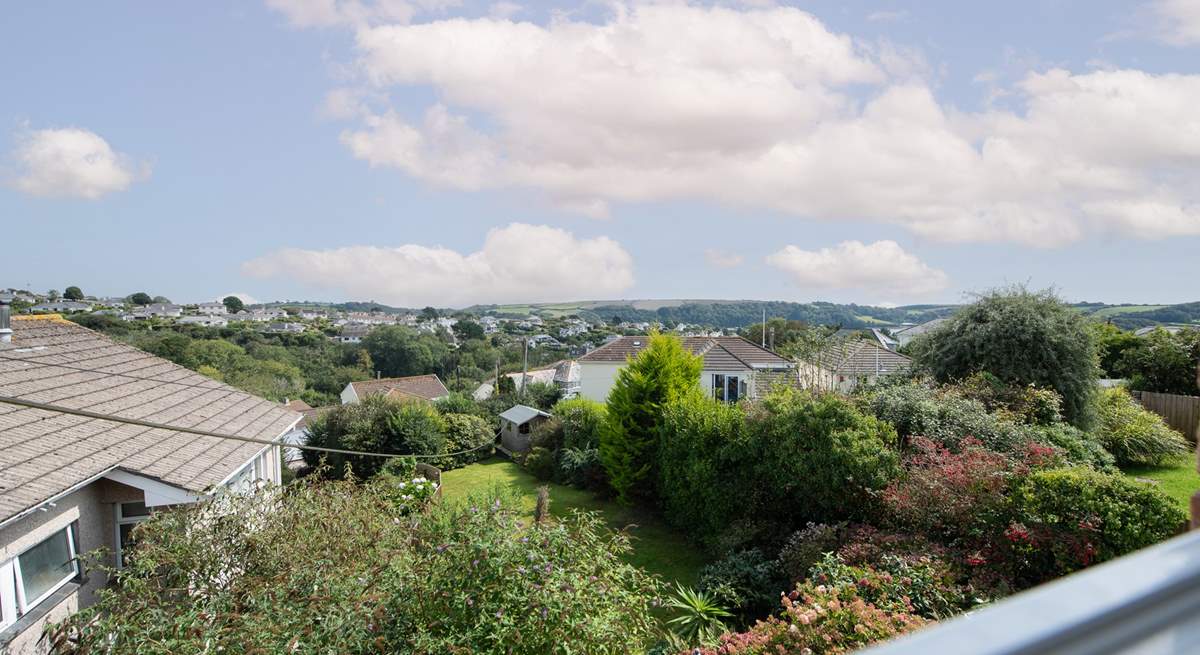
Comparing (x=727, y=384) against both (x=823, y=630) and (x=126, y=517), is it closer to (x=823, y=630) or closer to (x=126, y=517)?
(x=126, y=517)

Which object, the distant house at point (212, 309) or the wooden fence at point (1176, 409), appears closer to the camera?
the wooden fence at point (1176, 409)

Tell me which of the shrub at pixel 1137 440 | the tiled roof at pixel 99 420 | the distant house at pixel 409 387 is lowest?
the distant house at pixel 409 387

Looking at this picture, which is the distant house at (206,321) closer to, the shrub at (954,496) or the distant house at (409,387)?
the distant house at (409,387)

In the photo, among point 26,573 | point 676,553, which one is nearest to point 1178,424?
point 676,553

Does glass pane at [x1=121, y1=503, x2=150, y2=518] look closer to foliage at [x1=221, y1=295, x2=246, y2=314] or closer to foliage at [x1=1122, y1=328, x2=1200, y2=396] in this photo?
foliage at [x1=1122, y1=328, x2=1200, y2=396]

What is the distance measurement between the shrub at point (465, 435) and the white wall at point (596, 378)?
8.49m

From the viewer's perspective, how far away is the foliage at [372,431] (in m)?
21.4

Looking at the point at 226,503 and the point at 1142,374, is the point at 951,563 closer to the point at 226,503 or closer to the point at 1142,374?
the point at 226,503

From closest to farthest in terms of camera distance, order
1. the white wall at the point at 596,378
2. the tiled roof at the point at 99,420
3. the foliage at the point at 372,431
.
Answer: the tiled roof at the point at 99,420
the foliage at the point at 372,431
the white wall at the point at 596,378

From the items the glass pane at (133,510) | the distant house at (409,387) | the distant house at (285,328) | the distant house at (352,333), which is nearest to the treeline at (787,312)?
the distant house at (352,333)

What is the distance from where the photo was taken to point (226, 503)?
24.4ft

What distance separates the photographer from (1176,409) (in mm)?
17078

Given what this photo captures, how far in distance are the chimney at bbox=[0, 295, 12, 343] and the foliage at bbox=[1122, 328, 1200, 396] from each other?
1004 inches

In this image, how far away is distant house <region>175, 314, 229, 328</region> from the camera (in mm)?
55562
